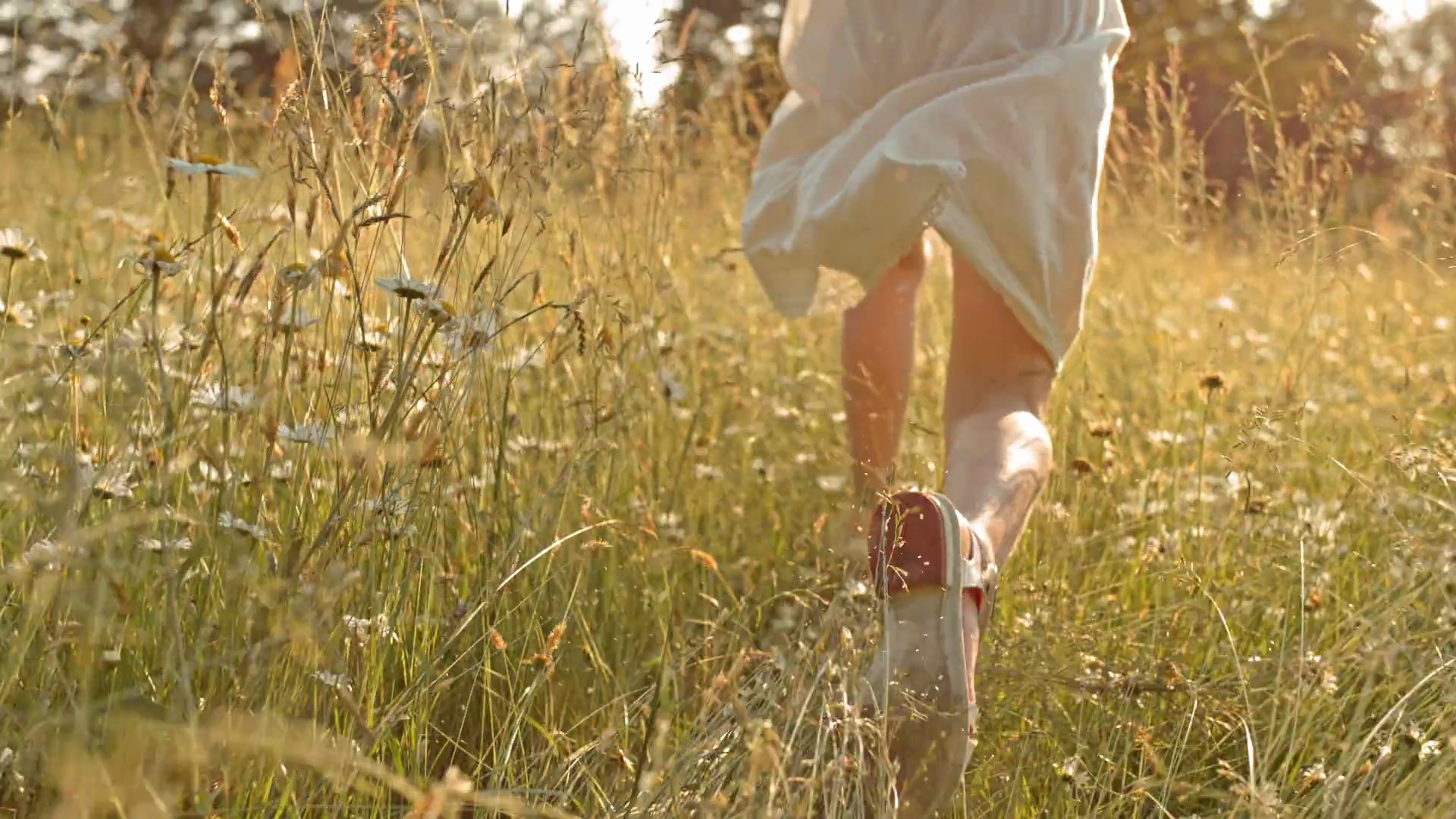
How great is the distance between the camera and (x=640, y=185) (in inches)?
106

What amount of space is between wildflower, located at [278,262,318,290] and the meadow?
0.01m

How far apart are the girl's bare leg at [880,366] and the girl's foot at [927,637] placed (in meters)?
0.58

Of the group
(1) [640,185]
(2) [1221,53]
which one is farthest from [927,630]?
(2) [1221,53]

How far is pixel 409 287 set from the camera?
1398 mm

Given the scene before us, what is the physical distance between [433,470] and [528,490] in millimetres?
557

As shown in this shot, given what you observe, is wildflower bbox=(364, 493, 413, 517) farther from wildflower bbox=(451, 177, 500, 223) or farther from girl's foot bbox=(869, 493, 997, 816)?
girl's foot bbox=(869, 493, 997, 816)

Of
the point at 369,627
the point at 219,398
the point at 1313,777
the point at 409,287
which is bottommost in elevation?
the point at 1313,777

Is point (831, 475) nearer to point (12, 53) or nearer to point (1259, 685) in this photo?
point (1259, 685)

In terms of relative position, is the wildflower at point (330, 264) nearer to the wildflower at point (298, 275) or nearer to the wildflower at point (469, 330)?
the wildflower at point (298, 275)

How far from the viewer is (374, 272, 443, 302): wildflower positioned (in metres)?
1.39

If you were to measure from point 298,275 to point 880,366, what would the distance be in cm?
109

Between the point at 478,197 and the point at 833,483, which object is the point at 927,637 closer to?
the point at 478,197

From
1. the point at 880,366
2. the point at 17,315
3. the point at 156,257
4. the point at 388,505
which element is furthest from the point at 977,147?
the point at 17,315

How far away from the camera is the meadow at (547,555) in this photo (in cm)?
115
